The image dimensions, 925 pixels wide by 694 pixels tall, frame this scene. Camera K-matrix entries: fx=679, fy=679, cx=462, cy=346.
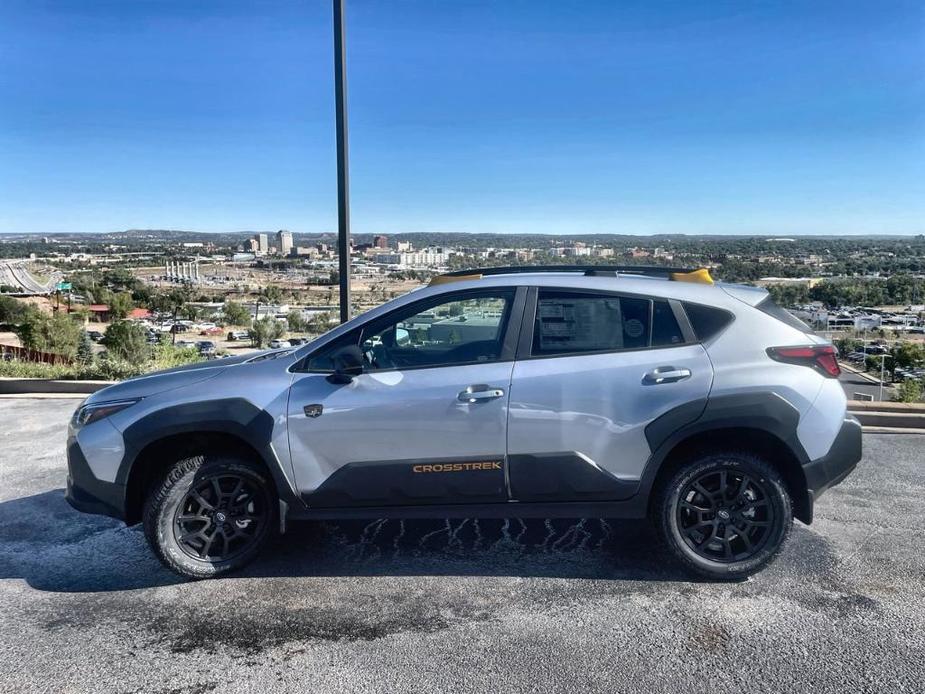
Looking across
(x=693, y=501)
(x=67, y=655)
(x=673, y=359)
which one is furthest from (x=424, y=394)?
(x=67, y=655)

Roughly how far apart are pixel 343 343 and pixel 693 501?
2.11m

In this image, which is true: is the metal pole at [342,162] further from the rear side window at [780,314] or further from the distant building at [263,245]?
the distant building at [263,245]

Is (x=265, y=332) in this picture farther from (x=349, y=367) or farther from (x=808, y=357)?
(x=808, y=357)

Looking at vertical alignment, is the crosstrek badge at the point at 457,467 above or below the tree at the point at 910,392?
above

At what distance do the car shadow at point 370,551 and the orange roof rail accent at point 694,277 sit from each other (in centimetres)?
162

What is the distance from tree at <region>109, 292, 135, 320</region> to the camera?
24633 millimetres

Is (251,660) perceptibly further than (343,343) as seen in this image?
No

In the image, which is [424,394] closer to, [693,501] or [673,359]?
[673,359]

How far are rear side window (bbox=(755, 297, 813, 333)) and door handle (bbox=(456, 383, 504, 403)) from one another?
154 centimetres

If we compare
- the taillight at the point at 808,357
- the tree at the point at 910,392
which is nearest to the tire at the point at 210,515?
the taillight at the point at 808,357

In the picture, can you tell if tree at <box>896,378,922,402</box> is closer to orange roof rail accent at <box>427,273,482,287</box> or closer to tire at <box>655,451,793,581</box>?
tire at <box>655,451,793,581</box>

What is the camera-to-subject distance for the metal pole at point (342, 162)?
21.4 ft

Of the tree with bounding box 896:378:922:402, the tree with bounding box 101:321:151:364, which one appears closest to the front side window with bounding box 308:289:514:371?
the tree with bounding box 101:321:151:364

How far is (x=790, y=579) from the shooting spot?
3711mm
